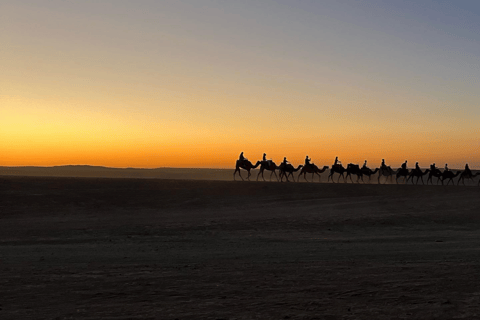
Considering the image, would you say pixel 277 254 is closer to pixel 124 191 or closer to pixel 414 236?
pixel 414 236

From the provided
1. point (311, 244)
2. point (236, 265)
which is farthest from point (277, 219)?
point (236, 265)

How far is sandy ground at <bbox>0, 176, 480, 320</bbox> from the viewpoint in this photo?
775 cm

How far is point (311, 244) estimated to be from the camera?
619 inches

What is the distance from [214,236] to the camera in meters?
17.9

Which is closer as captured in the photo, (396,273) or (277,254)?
(396,273)

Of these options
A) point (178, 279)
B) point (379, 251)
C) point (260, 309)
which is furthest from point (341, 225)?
point (260, 309)

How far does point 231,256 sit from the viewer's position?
1295 cm

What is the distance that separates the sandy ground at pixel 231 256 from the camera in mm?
7754

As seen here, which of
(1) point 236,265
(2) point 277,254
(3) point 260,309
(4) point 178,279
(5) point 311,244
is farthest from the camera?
(5) point 311,244

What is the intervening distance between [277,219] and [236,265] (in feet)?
36.5

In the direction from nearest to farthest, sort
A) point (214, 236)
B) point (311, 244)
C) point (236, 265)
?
point (236, 265) → point (311, 244) → point (214, 236)

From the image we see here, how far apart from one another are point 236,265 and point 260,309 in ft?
12.5

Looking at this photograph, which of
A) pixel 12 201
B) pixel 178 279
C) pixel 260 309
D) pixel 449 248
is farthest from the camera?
pixel 12 201

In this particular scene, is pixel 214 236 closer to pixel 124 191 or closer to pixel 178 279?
pixel 178 279
